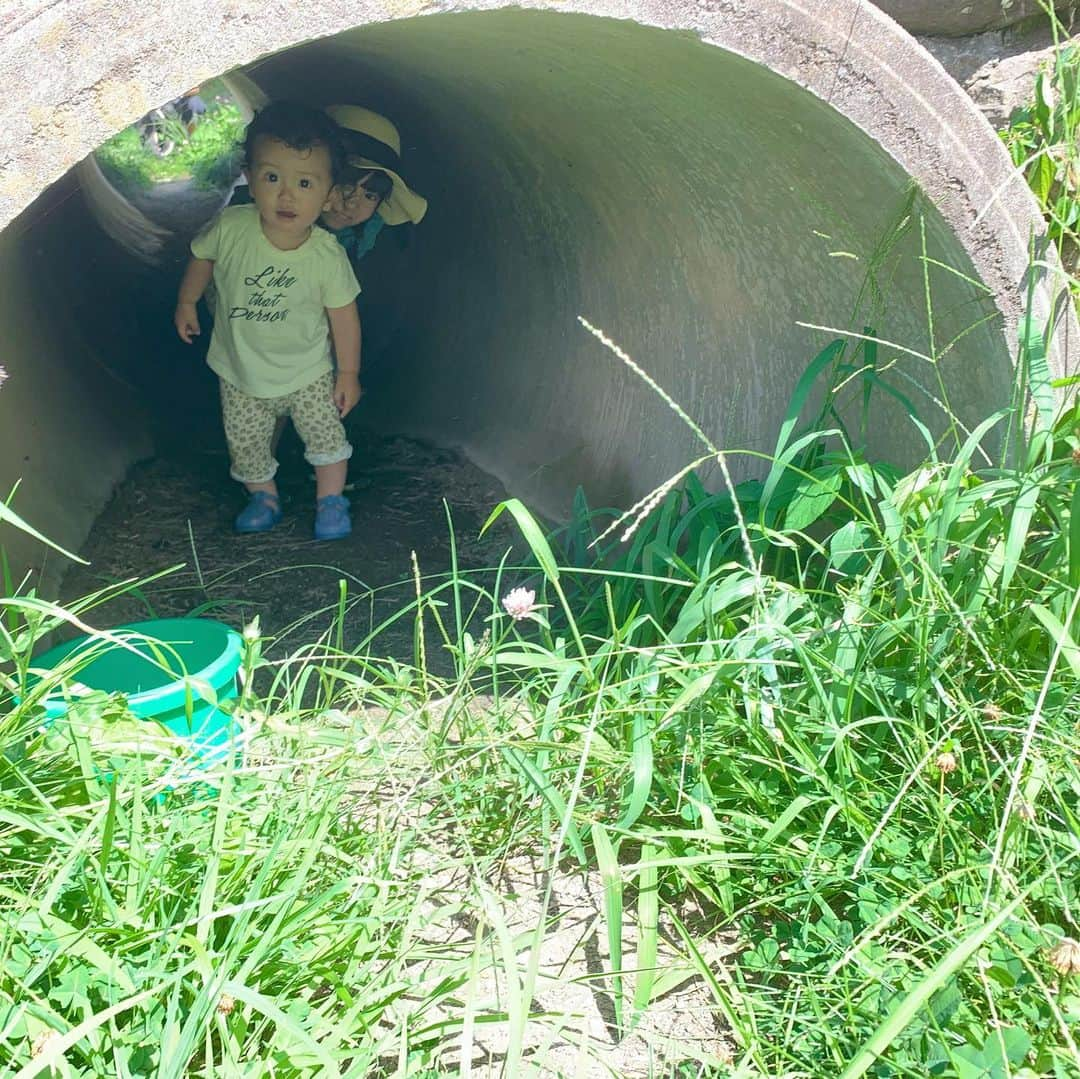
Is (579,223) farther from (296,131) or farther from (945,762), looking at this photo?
(945,762)

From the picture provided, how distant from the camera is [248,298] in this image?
12.3 ft

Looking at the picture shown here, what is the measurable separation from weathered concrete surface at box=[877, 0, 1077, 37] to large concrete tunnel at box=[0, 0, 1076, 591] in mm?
718

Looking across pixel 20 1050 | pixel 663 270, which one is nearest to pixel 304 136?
pixel 663 270

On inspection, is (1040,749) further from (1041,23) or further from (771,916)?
(1041,23)

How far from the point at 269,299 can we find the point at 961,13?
83.3 inches

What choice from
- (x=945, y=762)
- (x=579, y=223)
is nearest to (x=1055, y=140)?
(x=579, y=223)

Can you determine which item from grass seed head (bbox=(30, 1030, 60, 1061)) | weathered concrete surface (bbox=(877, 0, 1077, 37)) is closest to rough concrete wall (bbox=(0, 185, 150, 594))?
grass seed head (bbox=(30, 1030, 60, 1061))

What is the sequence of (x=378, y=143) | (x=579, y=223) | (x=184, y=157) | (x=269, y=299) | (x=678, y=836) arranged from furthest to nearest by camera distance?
(x=184, y=157) < (x=378, y=143) < (x=269, y=299) < (x=579, y=223) < (x=678, y=836)

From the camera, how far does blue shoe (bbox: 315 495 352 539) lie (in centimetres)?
379

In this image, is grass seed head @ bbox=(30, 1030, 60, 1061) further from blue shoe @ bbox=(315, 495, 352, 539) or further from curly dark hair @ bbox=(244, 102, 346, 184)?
curly dark hair @ bbox=(244, 102, 346, 184)

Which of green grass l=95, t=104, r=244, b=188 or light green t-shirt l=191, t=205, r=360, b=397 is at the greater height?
green grass l=95, t=104, r=244, b=188

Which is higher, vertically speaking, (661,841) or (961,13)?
(961,13)

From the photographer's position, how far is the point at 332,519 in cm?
381

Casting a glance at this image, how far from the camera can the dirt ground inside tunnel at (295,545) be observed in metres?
3.22
